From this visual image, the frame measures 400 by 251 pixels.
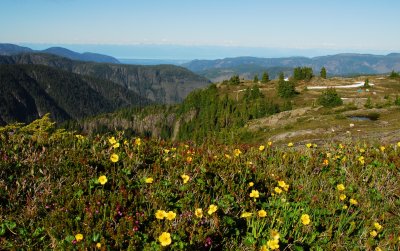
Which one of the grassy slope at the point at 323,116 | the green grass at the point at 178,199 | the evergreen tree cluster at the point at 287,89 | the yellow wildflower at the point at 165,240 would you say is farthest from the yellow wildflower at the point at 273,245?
the evergreen tree cluster at the point at 287,89

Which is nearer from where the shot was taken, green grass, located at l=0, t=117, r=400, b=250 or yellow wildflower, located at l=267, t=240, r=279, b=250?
yellow wildflower, located at l=267, t=240, r=279, b=250

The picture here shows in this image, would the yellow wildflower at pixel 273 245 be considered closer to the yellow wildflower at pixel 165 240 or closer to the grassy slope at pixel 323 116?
the yellow wildflower at pixel 165 240

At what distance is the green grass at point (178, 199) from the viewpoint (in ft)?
13.0

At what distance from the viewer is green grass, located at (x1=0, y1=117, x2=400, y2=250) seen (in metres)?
3.95

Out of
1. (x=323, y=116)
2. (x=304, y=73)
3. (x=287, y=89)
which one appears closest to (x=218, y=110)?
(x=287, y=89)

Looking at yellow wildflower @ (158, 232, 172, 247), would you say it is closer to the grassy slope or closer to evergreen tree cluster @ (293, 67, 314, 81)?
the grassy slope

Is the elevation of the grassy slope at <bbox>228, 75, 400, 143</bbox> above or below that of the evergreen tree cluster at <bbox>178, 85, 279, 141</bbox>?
above

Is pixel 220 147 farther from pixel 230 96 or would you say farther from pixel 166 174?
pixel 230 96

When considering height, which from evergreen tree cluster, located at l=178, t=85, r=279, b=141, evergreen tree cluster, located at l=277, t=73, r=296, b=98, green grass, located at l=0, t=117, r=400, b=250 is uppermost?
green grass, located at l=0, t=117, r=400, b=250

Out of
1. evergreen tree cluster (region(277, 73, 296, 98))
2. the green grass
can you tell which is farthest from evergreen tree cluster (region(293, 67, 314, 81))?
the green grass

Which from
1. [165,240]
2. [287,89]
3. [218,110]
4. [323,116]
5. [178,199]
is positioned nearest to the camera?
[165,240]

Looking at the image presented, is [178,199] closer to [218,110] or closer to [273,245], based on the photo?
[273,245]

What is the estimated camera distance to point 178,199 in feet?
16.3

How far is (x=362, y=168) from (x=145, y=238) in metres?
5.06
